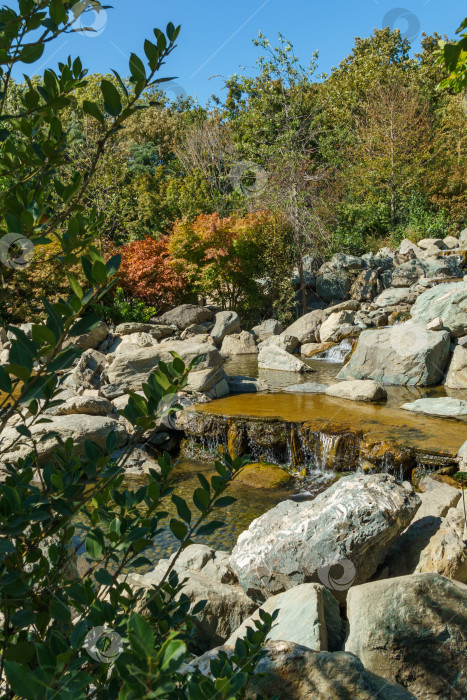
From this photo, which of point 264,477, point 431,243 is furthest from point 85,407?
point 431,243

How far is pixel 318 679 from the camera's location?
7.47 ft

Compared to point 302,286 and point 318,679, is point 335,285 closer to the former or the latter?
point 302,286

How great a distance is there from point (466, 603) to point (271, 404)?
21.0ft

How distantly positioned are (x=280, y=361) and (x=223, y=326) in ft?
11.3

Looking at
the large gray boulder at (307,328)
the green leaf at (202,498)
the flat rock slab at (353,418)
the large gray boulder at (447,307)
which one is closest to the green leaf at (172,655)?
the green leaf at (202,498)

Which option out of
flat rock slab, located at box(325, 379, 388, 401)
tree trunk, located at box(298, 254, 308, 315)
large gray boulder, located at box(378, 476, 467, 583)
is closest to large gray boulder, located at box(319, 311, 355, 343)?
tree trunk, located at box(298, 254, 308, 315)

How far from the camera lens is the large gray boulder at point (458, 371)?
9.75m

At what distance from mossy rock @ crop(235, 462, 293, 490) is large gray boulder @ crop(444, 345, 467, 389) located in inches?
156

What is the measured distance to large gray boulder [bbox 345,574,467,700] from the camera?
2906 millimetres

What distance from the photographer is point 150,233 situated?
21.1 meters

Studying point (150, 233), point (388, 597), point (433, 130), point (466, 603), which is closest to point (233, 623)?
point (388, 597)

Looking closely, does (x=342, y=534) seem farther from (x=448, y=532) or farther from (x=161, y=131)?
(x=161, y=131)

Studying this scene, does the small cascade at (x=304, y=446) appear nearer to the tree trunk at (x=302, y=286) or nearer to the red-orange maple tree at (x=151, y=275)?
the red-orange maple tree at (x=151, y=275)

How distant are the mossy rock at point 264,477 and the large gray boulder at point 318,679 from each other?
4.96 metres
